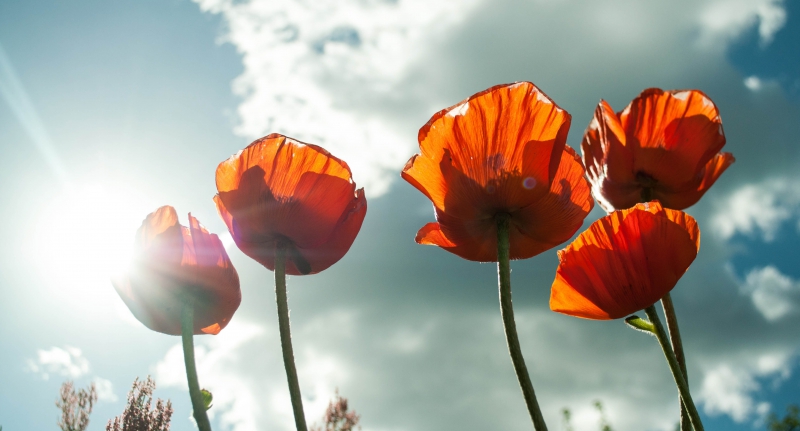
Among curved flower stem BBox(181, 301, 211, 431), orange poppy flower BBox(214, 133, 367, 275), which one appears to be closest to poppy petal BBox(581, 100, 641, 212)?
orange poppy flower BBox(214, 133, 367, 275)

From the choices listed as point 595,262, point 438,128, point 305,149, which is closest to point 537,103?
point 438,128

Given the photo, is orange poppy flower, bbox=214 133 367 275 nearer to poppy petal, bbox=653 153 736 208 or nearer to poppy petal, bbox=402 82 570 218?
poppy petal, bbox=402 82 570 218

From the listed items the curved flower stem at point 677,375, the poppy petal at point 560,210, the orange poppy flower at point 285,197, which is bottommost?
the curved flower stem at point 677,375

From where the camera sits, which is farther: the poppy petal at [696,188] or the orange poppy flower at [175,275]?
the poppy petal at [696,188]

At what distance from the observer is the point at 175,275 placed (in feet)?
3.54

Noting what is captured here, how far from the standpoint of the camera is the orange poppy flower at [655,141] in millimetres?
1364

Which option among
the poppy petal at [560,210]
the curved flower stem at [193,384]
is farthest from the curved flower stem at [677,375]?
the curved flower stem at [193,384]

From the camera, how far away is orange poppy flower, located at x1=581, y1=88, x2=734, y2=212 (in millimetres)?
1364

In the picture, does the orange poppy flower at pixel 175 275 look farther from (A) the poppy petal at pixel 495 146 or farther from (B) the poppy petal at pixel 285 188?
(A) the poppy petal at pixel 495 146

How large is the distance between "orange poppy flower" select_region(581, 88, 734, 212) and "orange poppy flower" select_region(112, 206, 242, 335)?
0.93 m

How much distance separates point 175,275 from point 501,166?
2.15 ft

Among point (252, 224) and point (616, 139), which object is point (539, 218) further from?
point (252, 224)

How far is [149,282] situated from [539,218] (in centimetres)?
78

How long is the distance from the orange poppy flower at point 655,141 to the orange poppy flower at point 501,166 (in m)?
0.27
